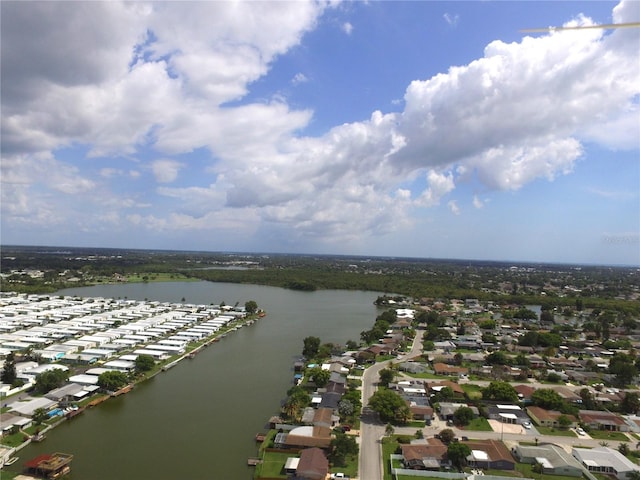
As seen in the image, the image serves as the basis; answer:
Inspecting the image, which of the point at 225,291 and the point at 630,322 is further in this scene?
the point at 225,291

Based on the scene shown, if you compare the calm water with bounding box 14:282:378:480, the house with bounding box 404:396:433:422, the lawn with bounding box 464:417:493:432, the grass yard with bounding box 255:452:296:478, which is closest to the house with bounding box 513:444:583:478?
the lawn with bounding box 464:417:493:432

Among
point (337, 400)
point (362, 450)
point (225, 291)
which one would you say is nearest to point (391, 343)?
point (337, 400)

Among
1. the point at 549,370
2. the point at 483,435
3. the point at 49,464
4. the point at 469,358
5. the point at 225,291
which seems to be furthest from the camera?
the point at 225,291

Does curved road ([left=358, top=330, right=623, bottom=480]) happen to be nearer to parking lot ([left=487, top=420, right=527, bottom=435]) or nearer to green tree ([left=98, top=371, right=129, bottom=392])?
parking lot ([left=487, top=420, right=527, bottom=435])

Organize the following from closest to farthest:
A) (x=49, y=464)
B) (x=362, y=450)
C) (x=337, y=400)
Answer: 1. (x=49, y=464)
2. (x=362, y=450)
3. (x=337, y=400)

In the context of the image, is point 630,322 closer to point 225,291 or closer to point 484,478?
point 484,478

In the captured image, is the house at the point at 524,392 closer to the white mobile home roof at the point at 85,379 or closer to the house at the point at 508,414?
the house at the point at 508,414

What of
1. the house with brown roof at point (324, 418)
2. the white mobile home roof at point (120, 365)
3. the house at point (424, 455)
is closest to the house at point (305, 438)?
the house with brown roof at point (324, 418)
